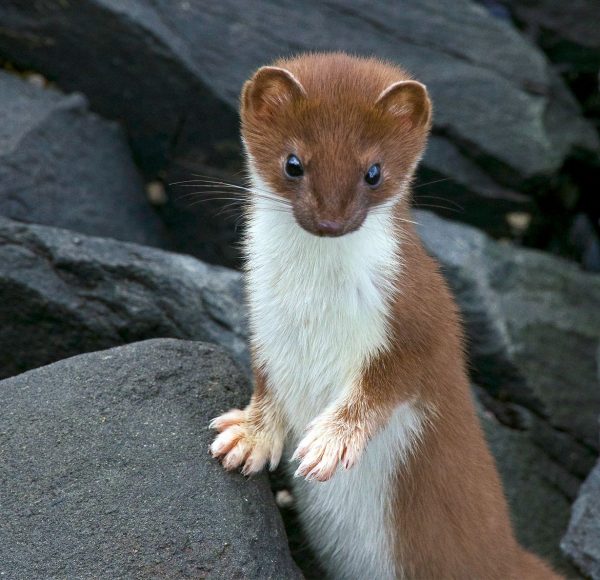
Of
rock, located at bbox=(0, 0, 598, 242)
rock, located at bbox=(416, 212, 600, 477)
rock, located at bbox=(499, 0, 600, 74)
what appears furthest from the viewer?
rock, located at bbox=(499, 0, 600, 74)

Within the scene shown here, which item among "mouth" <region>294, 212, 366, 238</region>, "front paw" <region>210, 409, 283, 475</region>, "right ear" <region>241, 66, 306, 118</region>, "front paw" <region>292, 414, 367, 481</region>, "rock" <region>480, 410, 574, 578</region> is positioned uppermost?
"right ear" <region>241, 66, 306, 118</region>

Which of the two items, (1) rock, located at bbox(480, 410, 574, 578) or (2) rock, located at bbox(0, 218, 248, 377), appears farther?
(1) rock, located at bbox(480, 410, 574, 578)

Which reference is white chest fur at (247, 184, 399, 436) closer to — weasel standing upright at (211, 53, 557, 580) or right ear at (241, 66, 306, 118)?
weasel standing upright at (211, 53, 557, 580)

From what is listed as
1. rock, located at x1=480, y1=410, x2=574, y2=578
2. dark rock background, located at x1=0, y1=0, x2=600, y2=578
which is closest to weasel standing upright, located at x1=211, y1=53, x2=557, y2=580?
dark rock background, located at x1=0, y1=0, x2=600, y2=578

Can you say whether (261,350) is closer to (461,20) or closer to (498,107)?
(498,107)

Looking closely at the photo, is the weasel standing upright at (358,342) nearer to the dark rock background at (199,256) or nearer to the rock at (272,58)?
the dark rock background at (199,256)

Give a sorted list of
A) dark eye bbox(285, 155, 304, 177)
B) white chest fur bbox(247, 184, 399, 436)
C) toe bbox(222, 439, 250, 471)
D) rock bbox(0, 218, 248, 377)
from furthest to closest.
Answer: rock bbox(0, 218, 248, 377) → toe bbox(222, 439, 250, 471) → white chest fur bbox(247, 184, 399, 436) → dark eye bbox(285, 155, 304, 177)

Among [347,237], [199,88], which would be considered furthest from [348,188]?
[199,88]
